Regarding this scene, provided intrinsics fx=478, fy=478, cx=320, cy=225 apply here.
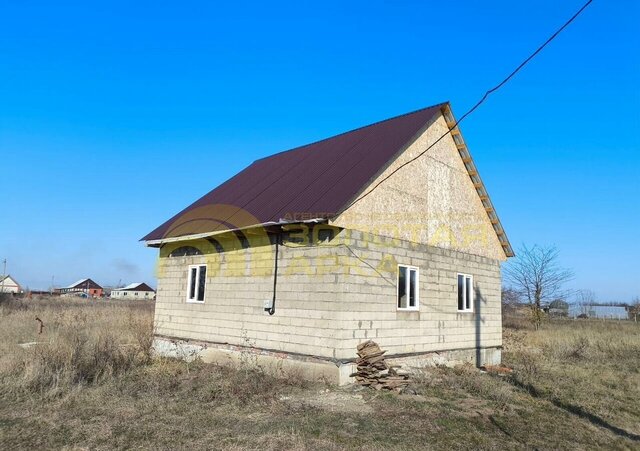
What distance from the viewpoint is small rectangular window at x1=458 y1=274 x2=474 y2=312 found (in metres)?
15.2

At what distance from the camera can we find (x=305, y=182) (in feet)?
45.6

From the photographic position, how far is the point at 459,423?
8156mm

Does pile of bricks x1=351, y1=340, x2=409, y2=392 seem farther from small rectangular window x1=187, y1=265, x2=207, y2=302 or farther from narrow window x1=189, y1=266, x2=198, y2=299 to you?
narrow window x1=189, y1=266, x2=198, y2=299

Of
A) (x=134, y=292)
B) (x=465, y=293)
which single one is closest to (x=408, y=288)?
(x=465, y=293)

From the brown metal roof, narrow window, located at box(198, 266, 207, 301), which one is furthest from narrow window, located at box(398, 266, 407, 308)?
narrow window, located at box(198, 266, 207, 301)

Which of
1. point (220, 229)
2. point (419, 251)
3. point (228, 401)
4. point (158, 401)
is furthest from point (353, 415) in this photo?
point (220, 229)

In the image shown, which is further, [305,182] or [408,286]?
[305,182]

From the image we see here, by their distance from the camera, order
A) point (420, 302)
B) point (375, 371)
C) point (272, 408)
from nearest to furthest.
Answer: point (272, 408) < point (375, 371) < point (420, 302)

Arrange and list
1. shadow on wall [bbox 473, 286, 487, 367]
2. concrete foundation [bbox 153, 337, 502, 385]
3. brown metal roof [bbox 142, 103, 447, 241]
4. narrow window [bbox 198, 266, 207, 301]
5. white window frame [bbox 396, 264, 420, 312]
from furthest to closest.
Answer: shadow on wall [bbox 473, 286, 487, 367], narrow window [bbox 198, 266, 207, 301], white window frame [bbox 396, 264, 420, 312], brown metal roof [bbox 142, 103, 447, 241], concrete foundation [bbox 153, 337, 502, 385]

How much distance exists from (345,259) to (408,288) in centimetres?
274

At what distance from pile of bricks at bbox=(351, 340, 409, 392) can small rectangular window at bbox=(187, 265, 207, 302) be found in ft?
20.8

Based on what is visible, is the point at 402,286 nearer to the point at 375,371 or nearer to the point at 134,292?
the point at 375,371

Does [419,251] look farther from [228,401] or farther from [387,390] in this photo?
[228,401]

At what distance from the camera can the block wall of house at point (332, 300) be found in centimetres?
1115
